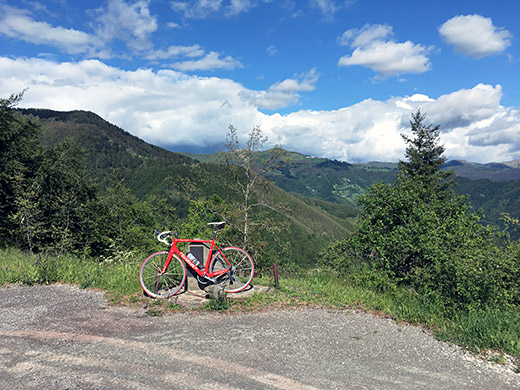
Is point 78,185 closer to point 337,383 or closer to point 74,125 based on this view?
point 337,383

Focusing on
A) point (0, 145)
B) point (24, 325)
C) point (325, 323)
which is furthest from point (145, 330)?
point (0, 145)

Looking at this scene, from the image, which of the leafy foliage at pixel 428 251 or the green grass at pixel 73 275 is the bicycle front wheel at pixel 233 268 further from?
the leafy foliage at pixel 428 251

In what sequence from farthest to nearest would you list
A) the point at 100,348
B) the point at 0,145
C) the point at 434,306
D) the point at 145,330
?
the point at 0,145, the point at 434,306, the point at 145,330, the point at 100,348

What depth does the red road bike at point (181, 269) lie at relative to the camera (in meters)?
7.11

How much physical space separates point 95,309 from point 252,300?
302 cm

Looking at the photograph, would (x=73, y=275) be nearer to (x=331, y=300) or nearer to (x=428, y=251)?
(x=331, y=300)

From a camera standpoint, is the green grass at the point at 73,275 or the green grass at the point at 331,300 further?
the green grass at the point at 73,275

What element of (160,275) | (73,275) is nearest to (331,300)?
(160,275)

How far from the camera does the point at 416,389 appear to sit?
157 inches

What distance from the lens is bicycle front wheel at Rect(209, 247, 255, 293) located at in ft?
24.2

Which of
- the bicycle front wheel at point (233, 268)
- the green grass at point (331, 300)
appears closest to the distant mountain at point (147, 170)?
the green grass at point (331, 300)

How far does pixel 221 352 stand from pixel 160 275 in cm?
289

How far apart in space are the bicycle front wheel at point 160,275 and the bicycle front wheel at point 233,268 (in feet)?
2.52

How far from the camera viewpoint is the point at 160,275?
7109mm
